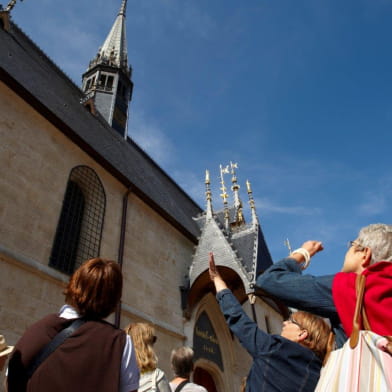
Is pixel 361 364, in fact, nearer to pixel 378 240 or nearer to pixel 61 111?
pixel 378 240

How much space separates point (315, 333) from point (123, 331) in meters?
1.22

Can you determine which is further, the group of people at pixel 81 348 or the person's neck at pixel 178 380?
the person's neck at pixel 178 380

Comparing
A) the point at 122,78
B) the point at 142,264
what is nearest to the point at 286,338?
the point at 142,264

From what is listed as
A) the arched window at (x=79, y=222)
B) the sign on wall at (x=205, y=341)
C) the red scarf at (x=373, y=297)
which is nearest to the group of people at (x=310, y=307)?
the red scarf at (x=373, y=297)

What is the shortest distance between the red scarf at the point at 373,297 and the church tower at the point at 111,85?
17.4 metres

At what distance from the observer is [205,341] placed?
1212cm

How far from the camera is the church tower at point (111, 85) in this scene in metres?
18.5

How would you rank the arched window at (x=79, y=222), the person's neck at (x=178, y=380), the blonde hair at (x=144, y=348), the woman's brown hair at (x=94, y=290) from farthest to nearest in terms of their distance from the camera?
the arched window at (x=79, y=222), the person's neck at (x=178, y=380), the blonde hair at (x=144, y=348), the woman's brown hair at (x=94, y=290)

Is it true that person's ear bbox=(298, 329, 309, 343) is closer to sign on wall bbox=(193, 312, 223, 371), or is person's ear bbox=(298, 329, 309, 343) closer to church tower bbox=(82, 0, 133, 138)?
sign on wall bbox=(193, 312, 223, 371)

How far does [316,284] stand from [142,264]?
9237 millimetres

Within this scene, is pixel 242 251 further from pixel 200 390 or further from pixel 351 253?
pixel 351 253

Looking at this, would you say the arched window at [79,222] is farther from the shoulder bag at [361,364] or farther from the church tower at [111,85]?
the church tower at [111,85]

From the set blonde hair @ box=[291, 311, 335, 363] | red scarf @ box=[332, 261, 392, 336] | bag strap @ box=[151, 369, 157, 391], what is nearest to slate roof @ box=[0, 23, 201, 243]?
bag strap @ box=[151, 369, 157, 391]

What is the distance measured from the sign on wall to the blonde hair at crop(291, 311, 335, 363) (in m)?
9.92
